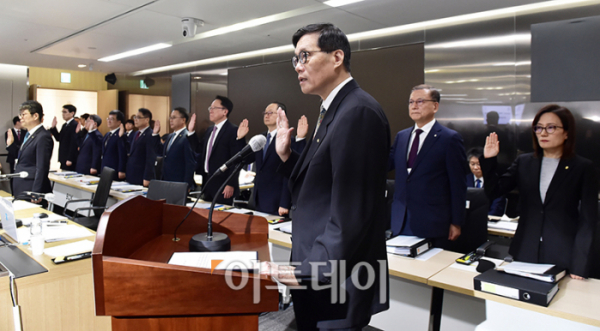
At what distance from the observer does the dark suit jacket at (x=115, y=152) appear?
674cm

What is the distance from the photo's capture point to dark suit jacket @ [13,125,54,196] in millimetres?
3887

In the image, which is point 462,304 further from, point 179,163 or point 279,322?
point 179,163

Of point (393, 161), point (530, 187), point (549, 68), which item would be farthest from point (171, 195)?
point (549, 68)

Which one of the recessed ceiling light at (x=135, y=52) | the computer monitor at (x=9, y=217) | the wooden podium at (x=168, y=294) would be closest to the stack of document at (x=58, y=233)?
the computer monitor at (x=9, y=217)

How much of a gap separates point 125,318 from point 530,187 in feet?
7.48

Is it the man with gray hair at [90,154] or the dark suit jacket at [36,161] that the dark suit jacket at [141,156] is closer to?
the man with gray hair at [90,154]

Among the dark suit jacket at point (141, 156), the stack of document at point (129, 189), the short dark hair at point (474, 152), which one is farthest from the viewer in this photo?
the dark suit jacket at point (141, 156)

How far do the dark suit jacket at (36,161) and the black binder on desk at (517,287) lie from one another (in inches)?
157

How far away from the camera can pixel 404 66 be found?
5.34m

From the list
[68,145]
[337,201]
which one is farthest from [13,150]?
[337,201]

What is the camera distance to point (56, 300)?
1.91 meters

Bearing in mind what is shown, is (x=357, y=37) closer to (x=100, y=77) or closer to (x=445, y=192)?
(x=445, y=192)

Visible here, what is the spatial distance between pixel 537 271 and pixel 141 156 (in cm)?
572

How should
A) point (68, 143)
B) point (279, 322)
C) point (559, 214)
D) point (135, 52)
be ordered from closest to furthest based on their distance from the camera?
point (559, 214) < point (279, 322) < point (135, 52) < point (68, 143)
